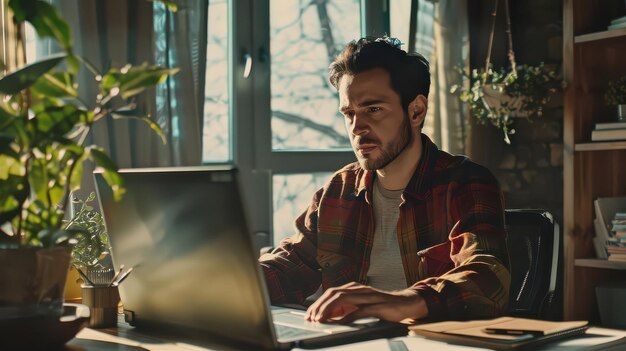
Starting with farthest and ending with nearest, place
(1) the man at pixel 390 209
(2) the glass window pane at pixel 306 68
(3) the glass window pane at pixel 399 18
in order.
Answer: (3) the glass window pane at pixel 399 18 → (2) the glass window pane at pixel 306 68 → (1) the man at pixel 390 209

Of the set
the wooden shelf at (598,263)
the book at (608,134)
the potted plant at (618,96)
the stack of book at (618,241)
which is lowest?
the wooden shelf at (598,263)

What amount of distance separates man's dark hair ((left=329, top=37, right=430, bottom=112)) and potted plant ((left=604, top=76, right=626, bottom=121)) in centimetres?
117

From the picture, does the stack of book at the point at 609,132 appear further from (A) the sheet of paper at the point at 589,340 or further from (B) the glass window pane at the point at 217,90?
(A) the sheet of paper at the point at 589,340

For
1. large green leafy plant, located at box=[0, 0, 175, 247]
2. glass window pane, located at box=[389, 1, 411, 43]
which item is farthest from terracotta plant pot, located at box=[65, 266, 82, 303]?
glass window pane, located at box=[389, 1, 411, 43]

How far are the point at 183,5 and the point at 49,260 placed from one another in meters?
1.91

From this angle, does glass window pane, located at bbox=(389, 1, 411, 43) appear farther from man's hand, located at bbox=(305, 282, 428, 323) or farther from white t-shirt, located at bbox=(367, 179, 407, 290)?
man's hand, located at bbox=(305, 282, 428, 323)

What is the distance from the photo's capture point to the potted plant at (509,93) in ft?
11.2

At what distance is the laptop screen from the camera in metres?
1.15

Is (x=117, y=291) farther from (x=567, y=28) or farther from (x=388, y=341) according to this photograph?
(x=567, y=28)

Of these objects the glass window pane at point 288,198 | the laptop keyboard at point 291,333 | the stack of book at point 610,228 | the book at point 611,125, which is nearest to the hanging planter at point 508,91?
the book at point 611,125

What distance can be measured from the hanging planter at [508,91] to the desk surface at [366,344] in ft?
6.75

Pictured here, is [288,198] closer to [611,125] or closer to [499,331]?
[611,125]

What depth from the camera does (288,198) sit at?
11.7ft

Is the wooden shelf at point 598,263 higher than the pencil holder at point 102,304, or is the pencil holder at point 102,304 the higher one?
the pencil holder at point 102,304
